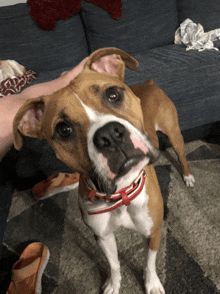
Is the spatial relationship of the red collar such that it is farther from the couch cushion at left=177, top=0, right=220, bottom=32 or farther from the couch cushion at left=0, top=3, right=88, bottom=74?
the couch cushion at left=177, top=0, right=220, bottom=32

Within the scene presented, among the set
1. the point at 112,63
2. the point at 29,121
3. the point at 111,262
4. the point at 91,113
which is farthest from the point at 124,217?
the point at 112,63

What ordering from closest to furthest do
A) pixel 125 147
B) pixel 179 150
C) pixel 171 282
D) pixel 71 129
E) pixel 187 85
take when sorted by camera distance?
1. pixel 125 147
2. pixel 71 129
3. pixel 171 282
4. pixel 179 150
5. pixel 187 85

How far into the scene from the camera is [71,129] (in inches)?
39.6

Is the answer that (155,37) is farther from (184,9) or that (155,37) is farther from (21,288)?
(21,288)

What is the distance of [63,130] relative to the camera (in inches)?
40.3

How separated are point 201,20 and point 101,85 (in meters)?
2.99

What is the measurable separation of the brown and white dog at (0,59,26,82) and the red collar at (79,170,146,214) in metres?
2.39

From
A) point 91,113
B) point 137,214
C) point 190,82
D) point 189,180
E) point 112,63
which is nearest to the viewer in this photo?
point 91,113

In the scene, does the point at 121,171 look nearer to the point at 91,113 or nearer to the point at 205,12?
the point at 91,113

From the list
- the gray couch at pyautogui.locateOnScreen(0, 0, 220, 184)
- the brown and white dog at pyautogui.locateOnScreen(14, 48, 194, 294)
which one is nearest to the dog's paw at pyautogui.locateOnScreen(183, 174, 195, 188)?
the gray couch at pyautogui.locateOnScreen(0, 0, 220, 184)

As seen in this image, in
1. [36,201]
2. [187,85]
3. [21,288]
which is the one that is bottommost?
[36,201]

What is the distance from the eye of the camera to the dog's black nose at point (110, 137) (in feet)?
2.72

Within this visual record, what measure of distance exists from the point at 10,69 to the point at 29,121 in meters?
2.12

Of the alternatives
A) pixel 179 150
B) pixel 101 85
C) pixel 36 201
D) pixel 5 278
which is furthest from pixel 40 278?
pixel 179 150
